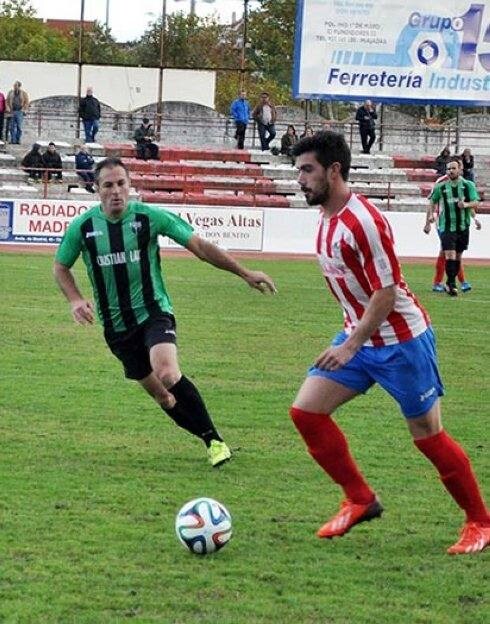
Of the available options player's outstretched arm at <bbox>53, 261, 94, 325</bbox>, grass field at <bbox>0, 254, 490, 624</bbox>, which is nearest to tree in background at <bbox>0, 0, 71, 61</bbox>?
grass field at <bbox>0, 254, 490, 624</bbox>

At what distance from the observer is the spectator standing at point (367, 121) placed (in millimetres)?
35469

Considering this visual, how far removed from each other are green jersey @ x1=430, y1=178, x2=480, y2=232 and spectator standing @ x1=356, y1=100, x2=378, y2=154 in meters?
15.9

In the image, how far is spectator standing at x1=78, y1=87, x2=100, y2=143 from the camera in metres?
35.2

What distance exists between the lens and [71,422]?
371 inches

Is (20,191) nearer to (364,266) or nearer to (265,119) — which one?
(265,119)

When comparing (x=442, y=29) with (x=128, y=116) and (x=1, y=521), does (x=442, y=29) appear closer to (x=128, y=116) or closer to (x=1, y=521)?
(x=128, y=116)

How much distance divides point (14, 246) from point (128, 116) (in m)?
13.2

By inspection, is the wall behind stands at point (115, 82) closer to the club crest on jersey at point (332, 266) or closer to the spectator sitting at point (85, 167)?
the spectator sitting at point (85, 167)

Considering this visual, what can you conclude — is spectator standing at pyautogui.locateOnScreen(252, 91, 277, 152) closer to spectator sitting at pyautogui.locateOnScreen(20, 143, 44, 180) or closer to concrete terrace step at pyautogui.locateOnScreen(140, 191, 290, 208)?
concrete terrace step at pyautogui.locateOnScreen(140, 191, 290, 208)

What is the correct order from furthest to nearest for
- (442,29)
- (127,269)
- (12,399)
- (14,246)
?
(442,29)
(14,246)
(12,399)
(127,269)

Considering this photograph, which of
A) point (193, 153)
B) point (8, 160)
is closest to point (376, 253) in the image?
point (8, 160)

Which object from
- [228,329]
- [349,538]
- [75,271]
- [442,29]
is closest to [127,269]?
[349,538]

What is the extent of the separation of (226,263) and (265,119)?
29.7 m

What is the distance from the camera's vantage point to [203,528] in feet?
20.0
